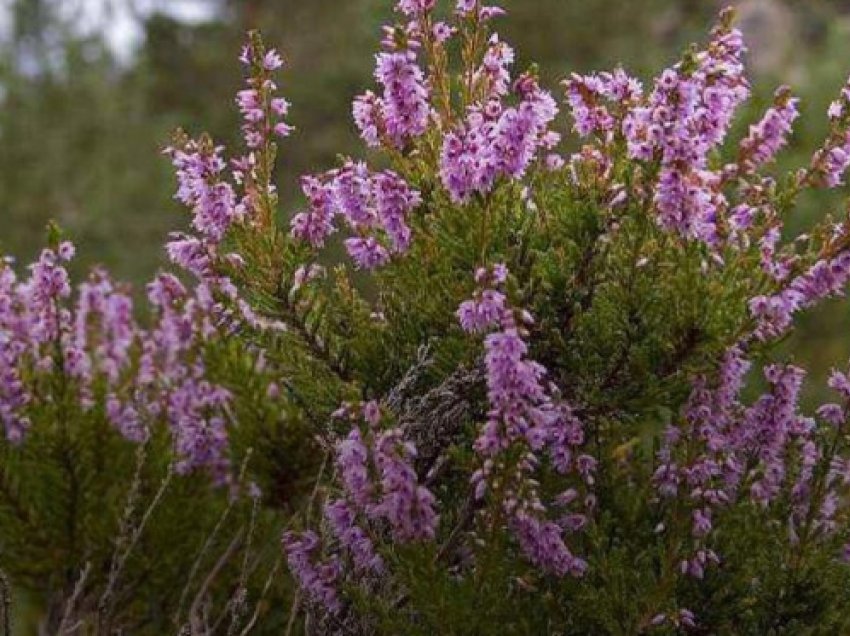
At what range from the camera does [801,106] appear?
4230mm

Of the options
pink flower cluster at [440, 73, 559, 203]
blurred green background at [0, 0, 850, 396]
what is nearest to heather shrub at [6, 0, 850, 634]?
pink flower cluster at [440, 73, 559, 203]

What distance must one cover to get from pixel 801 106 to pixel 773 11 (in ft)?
99.6

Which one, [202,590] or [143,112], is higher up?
[143,112]

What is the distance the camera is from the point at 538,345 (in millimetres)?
3939

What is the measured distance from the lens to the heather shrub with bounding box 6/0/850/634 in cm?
362

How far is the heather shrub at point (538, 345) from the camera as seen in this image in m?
3.62

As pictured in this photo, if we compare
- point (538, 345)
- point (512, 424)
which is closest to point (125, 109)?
point (538, 345)

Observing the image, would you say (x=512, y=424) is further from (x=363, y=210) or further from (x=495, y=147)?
(x=363, y=210)

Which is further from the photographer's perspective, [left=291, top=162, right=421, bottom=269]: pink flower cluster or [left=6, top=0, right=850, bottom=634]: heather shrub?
[left=291, top=162, right=421, bottom=269]: pink flower cluster

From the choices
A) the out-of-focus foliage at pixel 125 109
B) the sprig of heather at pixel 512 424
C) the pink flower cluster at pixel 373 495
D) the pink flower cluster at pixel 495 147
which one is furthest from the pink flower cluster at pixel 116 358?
the out-of-focus foliage at pixel 125 109

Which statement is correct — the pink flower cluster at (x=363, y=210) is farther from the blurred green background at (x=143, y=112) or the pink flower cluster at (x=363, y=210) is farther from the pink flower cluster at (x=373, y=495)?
the blurred green background at (x=143, y=112)

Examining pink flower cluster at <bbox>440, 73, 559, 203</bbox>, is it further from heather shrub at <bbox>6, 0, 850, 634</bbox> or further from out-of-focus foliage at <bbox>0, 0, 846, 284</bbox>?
out-of-focus foliage at <bbox>0, 0, 846, 284</bbox>

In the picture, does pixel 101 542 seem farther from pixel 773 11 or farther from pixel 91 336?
pixel 773 11

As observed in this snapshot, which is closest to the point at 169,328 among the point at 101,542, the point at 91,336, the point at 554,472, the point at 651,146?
the point at 91,336
